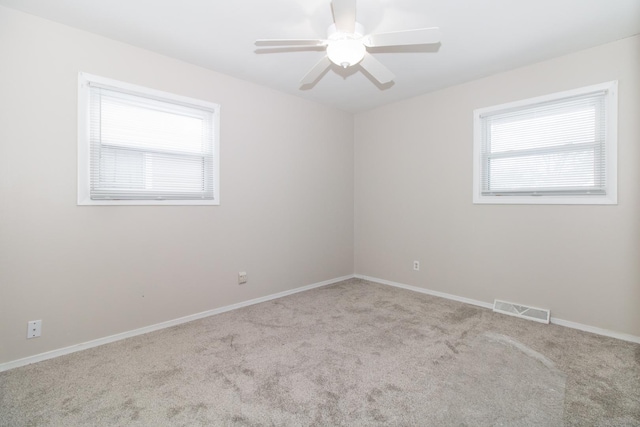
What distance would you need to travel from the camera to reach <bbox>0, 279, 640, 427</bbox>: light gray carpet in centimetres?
165

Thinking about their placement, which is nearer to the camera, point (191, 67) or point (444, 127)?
point (191, 67)

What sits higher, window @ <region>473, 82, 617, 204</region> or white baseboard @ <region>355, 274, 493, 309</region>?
window @ <region>473, 82, 617, 204</region>

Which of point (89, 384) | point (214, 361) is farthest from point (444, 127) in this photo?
point (89, 384)

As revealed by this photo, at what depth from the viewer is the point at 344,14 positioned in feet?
5.65

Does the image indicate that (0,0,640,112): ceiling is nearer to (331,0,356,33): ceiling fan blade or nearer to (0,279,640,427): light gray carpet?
(331,0,356,33): ceiling fan blade

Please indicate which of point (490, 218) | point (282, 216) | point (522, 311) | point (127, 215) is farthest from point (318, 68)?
point (522, 311)

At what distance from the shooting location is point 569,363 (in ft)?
7.11

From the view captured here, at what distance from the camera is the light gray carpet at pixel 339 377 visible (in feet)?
5.42

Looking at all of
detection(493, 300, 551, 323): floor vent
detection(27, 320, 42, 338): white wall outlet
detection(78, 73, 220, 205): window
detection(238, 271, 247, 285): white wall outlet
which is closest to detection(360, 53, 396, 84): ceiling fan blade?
detection(78, 73, 220, 205): window

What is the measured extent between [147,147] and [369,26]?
2.15 m

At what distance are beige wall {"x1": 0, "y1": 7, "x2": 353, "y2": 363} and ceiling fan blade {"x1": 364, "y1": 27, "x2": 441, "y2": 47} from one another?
1874 mm

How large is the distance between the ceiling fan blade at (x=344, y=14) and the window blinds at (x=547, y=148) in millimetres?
2236

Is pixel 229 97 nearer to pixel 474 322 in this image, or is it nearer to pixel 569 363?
pixel 474 322

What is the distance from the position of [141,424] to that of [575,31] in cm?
402
